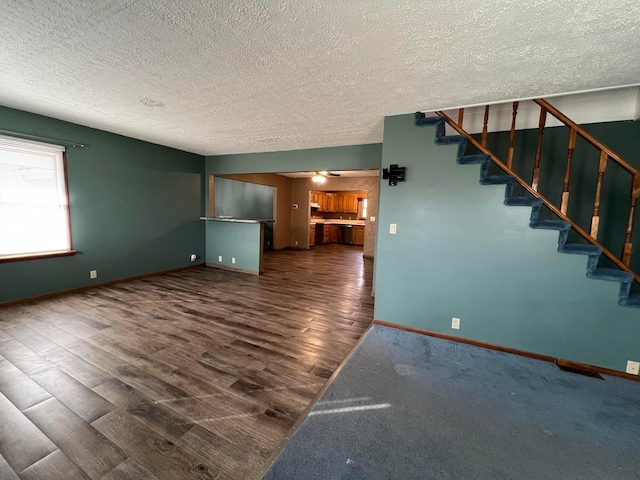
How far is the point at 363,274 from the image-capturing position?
5.62 meters

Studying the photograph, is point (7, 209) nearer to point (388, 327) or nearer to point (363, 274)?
point (388, 327)

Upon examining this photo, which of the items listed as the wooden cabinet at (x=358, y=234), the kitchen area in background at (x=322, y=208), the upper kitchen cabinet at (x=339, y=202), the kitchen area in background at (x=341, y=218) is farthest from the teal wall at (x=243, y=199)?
the wooden cabinet at (x=358, y=234)

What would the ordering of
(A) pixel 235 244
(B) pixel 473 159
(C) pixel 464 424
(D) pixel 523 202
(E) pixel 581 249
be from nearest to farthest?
1. (C) pixel 464 424
2. (E) pixel 581 249
3. (D) pixel 523 202
4. (B) pixel 473 159
5. (A) pixel 235 244

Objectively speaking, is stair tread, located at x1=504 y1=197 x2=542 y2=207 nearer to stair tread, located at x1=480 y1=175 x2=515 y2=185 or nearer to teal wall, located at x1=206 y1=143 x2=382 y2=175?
stair tread, located at x1=480 y1=175 x2=515 y2=185

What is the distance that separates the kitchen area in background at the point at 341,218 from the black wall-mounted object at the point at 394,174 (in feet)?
22.4

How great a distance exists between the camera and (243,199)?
7793mm

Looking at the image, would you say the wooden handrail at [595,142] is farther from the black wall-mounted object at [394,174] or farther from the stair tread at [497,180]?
the black wall-mounted object at [394,174]

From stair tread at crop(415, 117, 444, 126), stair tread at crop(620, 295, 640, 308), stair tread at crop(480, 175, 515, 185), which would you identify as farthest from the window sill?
stair tread at crop(620, 295, 640, 308)

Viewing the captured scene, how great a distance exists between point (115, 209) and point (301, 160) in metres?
3.21

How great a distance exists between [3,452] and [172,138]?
4.13 m

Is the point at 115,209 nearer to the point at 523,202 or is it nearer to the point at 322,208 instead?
the point at 523,202

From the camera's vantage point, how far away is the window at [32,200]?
10.5 ft

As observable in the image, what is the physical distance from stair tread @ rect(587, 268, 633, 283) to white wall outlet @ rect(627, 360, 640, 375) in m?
0.71

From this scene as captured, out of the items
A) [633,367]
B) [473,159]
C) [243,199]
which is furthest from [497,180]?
[243,199]
